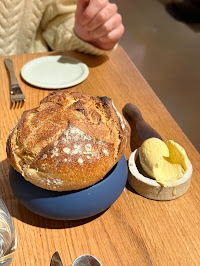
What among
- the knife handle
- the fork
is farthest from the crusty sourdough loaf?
the fork

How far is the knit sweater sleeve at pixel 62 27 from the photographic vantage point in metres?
1.22

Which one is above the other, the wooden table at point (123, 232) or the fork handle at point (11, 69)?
the fork handle at point (11, 69)

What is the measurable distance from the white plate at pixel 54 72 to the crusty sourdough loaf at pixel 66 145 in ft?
1.31

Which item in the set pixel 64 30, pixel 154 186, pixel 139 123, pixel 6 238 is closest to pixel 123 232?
pixel 154 186

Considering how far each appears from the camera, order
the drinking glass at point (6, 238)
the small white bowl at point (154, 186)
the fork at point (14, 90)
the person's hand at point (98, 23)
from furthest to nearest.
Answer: the person's hand at point (98, 23), the fork at point (14, 90), the small white bowl at point (154, 186), the drinking glass at point (6, 238)

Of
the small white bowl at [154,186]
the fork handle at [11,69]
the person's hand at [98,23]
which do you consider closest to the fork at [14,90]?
the fork handle at [11,69]

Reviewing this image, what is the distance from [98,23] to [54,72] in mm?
228

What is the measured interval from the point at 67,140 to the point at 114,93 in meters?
0.48

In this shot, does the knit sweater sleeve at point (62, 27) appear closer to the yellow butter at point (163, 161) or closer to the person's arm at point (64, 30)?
the person's arm at point (64, 30)

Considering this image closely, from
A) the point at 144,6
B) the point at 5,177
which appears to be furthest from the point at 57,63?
the point at 144,6

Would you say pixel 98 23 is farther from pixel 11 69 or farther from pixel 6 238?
pixel 6 238

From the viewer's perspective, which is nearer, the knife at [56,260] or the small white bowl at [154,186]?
the knife at [56,260]

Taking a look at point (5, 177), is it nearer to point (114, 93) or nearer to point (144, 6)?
point (114, 93)

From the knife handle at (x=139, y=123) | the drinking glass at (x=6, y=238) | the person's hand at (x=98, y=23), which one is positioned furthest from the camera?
the person's hand at (x=98, y=23)
